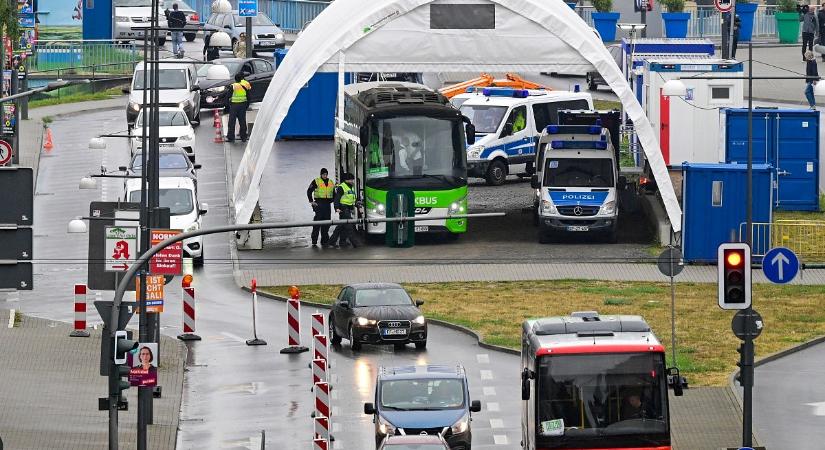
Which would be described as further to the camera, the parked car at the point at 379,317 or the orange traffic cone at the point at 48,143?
the orange traffic cone at the point at 48,143

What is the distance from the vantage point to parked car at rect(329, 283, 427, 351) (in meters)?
35.7

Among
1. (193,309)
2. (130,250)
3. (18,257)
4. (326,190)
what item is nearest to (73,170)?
(326,190)

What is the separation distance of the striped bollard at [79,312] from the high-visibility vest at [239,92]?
19.7 m

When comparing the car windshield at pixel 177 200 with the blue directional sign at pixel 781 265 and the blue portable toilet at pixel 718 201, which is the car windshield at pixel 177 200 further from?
the blue directional sign at pixel 781 265

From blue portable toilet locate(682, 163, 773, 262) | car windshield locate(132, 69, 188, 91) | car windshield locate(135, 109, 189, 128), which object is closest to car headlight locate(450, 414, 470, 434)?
blue portable toilet locate(682, 163, 773, 262)

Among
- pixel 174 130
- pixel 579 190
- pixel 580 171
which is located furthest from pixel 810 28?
pixel 579 190

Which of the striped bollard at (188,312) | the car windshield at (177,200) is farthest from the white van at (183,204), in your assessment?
the striped bollard at (188,312)

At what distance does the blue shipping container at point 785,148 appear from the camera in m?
48.8

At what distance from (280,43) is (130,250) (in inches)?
1746

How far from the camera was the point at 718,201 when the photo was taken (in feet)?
142

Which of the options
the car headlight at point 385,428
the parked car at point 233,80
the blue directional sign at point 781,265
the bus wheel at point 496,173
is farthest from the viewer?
the parked car at point 233,80

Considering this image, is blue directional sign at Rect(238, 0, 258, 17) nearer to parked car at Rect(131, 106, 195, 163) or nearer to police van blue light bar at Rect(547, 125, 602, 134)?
parked car at Rect(131, 106, 195, 163)

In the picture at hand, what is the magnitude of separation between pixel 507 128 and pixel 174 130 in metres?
9.22

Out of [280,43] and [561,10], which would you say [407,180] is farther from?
[280,43]
